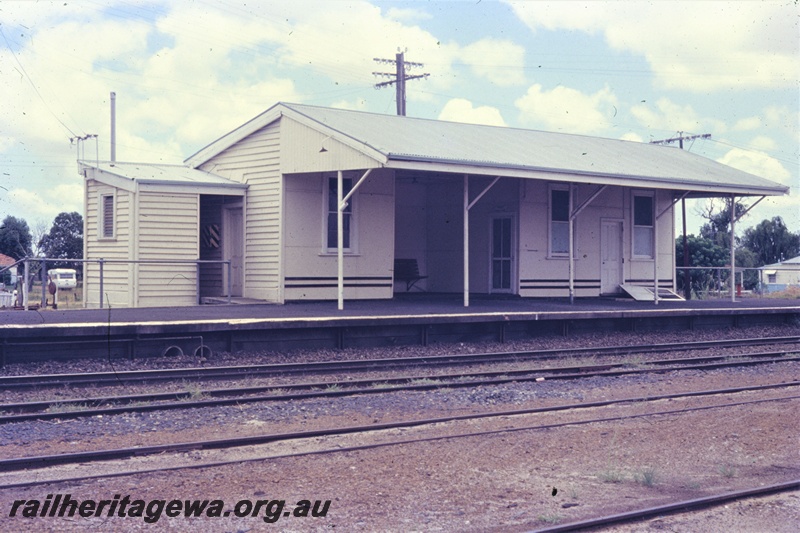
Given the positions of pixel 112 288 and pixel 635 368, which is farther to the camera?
pixel 112 288

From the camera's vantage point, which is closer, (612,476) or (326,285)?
(612,476)

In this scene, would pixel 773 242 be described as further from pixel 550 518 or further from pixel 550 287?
pixel 550 518

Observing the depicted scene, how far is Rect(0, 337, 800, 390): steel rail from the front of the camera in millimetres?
11289

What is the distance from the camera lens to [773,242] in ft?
229

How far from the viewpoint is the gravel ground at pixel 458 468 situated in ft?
19.9

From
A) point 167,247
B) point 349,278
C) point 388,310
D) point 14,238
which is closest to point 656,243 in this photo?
point 349,278

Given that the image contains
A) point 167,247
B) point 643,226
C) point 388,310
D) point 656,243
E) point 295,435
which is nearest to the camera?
point 295,435

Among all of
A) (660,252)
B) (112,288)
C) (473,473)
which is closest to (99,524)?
(473,473)

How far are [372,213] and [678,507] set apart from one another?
567 inches

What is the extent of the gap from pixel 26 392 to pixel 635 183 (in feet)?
49.0

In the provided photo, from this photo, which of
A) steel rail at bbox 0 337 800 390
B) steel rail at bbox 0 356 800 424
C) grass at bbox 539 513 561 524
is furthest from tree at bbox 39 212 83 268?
grass at bbox 539 513 561 524

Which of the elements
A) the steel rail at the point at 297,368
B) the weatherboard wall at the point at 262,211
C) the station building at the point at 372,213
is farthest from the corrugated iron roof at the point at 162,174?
the steel rail at the point at 297,368

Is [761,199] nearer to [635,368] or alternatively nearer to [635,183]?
[635,183]

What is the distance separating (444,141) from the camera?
2017 cm
